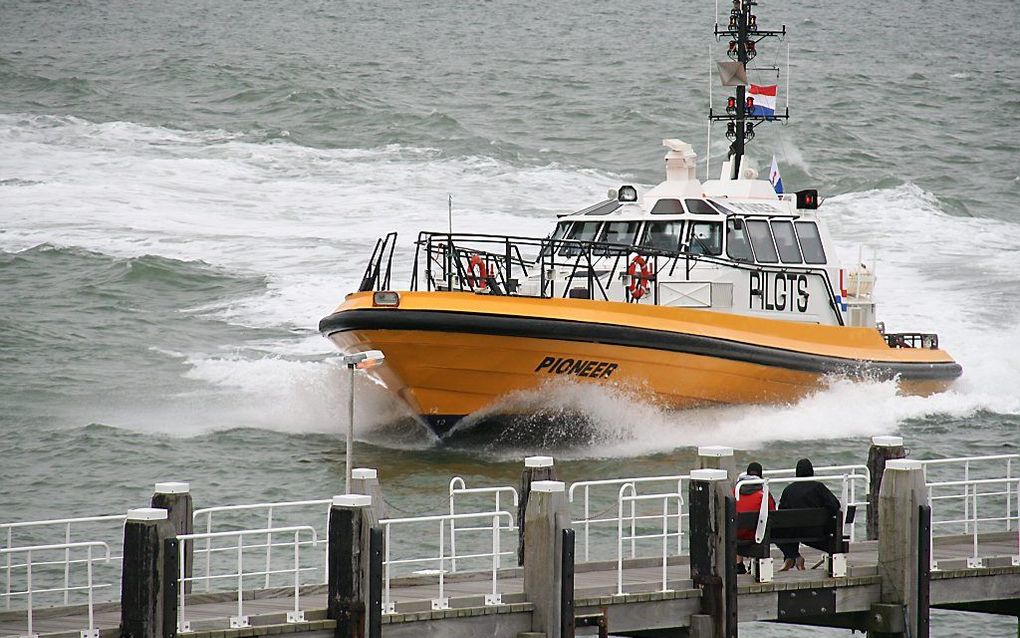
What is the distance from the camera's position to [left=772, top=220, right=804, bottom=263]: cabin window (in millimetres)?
18062

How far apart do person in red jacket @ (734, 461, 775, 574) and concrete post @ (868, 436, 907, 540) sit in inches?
36.5

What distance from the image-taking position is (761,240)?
1791cm

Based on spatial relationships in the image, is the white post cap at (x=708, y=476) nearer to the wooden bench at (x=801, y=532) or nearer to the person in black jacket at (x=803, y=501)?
the wooden bench at (x=801, y=532)

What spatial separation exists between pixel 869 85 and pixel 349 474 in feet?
119

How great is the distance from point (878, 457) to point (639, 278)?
6057 mm

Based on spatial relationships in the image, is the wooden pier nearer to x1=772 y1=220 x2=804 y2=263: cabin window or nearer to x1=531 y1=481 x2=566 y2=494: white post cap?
x1=531 y1=481 x2=566 y2=494: white post cap

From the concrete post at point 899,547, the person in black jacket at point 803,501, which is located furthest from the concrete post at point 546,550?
the concrete post at point 899,547

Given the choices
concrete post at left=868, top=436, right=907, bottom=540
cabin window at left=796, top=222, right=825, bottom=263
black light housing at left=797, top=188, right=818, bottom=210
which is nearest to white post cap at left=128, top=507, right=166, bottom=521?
concrete post at left=868, top=436, right=907, bottom=540

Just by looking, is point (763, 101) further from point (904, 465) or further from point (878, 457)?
point (904, 465)

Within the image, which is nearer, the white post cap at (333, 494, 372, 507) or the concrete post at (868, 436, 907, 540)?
the white post cap at (333, 494, 372, 507)

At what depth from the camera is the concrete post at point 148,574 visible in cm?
773

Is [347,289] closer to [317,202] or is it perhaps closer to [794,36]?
[317,202]

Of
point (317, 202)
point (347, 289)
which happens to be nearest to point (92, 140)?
point (317, 202)

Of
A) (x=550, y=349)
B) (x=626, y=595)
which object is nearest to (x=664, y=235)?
(x=550, y=349)
